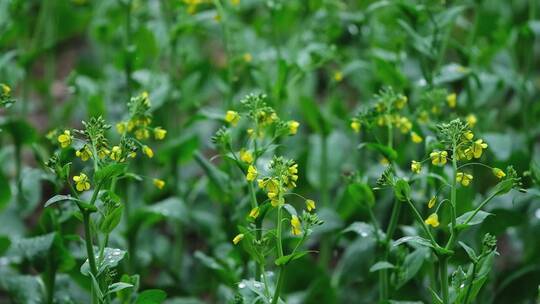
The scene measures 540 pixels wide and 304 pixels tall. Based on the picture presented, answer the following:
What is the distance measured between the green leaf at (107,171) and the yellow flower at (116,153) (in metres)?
0.04

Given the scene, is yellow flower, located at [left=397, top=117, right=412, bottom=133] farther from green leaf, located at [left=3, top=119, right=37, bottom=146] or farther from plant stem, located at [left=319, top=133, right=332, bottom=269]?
green leaf, located at [left=3, top=119, right=37, bottom=146]

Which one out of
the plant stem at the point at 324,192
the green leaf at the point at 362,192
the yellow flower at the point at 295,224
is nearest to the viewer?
the yellow flower at the point at 295,224

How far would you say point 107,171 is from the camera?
276 centimetres

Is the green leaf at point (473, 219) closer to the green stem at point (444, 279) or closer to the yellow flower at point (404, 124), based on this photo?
the green stem at point (444, 279)

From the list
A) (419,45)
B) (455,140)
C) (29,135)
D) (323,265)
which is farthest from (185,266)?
(455,140)

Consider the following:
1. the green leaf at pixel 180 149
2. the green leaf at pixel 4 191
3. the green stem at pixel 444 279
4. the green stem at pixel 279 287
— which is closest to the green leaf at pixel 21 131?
the green leaf at pixel 4 191

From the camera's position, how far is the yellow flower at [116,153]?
2764 mm

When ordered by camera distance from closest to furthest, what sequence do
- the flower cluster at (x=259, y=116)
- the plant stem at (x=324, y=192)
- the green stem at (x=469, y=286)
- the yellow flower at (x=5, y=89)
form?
the green stem at (x=469, y=286) → the flower cluster at (x=259, y=116) → the yellow flower at (x=5, y=89) → the plant stem at (x=324, y=192)

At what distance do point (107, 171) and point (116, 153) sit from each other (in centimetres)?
7

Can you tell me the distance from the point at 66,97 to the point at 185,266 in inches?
89.2

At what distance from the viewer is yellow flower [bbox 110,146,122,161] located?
276 cm

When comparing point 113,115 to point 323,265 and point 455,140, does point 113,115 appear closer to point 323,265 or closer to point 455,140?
point 323,265

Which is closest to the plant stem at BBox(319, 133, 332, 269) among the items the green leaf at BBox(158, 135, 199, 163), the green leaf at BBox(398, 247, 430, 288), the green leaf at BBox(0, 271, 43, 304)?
the green leaf at BBox(158, 135, 199, 163)

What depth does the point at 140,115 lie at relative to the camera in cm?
318
